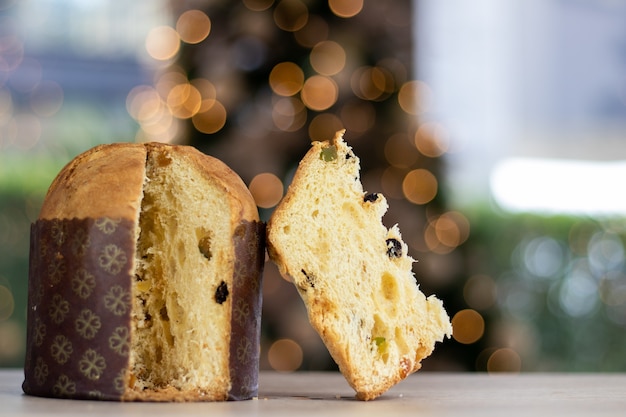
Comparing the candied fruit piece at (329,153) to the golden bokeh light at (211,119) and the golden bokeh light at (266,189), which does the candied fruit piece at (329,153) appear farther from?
the golden bokeh light at (211,119)

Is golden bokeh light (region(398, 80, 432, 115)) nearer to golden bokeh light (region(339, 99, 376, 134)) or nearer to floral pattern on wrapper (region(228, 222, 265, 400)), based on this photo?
golden bokeh light (region(339, 99, 376, 134))

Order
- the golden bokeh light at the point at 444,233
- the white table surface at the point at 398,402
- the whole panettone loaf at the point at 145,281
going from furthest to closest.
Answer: the golden bokeh light at the point at 444,233, the whole panettone loaf at the point at 145,281, the white table surface at the point at 398,402

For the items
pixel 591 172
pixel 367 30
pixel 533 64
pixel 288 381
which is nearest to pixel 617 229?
pixel 591 172

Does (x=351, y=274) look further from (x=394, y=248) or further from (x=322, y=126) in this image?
(x=322, y=126)

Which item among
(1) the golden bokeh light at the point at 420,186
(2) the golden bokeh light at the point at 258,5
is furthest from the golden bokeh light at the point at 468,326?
(2) the golden bokeh light at the point at 258,5

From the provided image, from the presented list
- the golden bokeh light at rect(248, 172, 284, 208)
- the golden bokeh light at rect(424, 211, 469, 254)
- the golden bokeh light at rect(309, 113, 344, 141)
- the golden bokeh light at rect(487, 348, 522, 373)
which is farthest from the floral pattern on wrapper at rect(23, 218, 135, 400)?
the golden bokeh light at rect(487, 348, 522, 373)

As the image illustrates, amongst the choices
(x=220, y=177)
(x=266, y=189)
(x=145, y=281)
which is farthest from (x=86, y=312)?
(x=266, y=189)
